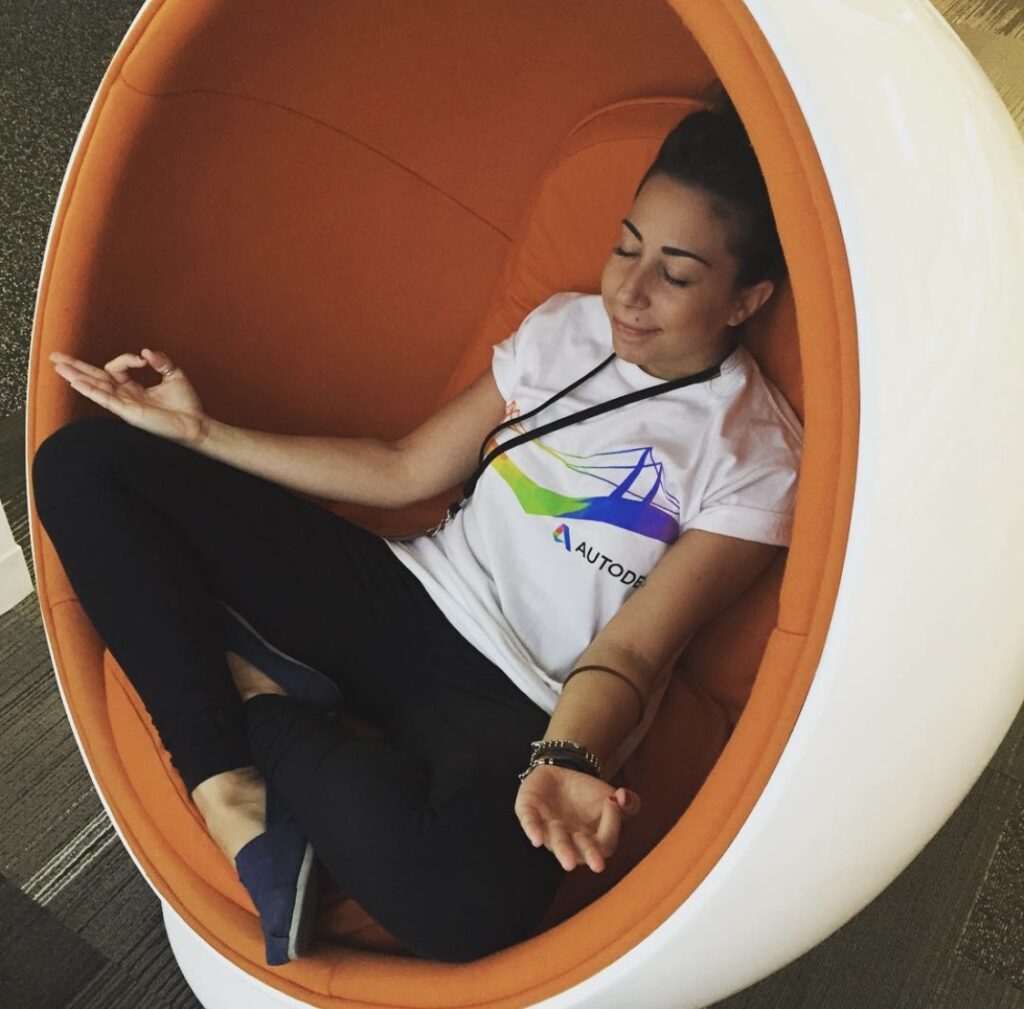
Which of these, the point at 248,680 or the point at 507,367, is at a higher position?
the point at 507,367

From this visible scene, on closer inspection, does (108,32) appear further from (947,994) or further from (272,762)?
(947,994)

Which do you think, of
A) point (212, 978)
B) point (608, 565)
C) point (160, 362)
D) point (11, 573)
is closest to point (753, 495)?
point (608, 565)

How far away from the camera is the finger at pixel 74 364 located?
3.80ft

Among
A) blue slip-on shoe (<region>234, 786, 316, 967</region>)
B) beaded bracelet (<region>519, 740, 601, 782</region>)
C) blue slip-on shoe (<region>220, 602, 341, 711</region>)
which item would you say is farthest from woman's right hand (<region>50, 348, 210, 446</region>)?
beaded bracelet (<region>519, 740, 601, 782</region>)

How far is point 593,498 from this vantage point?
1.11m

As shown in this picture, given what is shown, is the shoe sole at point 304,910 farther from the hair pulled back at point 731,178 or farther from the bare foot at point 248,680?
the hair pulled back at point 731,178

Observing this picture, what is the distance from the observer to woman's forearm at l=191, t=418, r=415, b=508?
1222 mm

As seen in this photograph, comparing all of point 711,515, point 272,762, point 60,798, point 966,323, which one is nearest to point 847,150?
point 966,323

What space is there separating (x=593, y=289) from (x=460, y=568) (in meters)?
0.39

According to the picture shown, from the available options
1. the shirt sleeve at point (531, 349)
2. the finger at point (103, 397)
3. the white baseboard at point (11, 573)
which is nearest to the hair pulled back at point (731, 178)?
the shirt sleeve at point (531, 349)

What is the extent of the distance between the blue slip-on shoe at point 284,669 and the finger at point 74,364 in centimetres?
30

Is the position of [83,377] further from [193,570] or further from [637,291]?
[637,291]

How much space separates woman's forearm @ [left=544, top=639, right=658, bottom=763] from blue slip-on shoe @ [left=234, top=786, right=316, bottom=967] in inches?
10.2

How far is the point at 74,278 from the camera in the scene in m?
1.16
